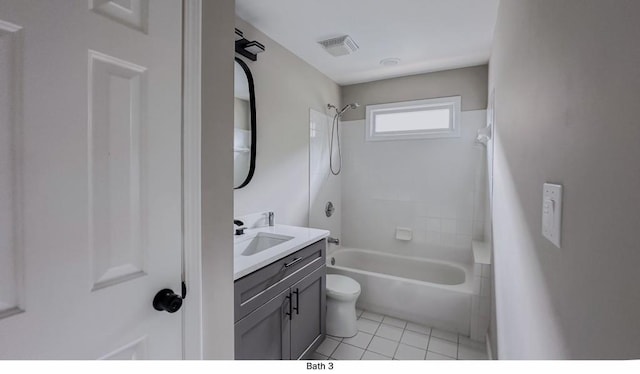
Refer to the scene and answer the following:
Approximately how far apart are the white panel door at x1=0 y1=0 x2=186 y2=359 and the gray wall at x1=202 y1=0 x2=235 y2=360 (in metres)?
0.11

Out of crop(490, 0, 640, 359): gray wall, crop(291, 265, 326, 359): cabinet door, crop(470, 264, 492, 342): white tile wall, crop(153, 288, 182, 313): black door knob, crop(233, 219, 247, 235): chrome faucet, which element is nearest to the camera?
crop(490, 0, 640, 359): gray wall

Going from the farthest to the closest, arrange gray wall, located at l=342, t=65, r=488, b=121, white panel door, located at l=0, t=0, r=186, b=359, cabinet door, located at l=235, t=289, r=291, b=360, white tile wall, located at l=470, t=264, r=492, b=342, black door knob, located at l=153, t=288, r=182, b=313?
1. gray wall, located at l=342, t=65, r=488, b=121
2. white tile wall, located at l=470, t=264, r=492, b=342
3. cabinet door, located at l=235, t=289, r=291, b=360
4. black door knob, located at l=153, t=288, r=182, b=313
5. white panel door, located at l=0, t=0, r=186, b=359

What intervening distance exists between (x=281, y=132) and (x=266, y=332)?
1579 millimetres

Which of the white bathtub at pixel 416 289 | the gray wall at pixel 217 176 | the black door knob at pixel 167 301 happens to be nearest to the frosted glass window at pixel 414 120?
the white bathtub at pixel 416 289

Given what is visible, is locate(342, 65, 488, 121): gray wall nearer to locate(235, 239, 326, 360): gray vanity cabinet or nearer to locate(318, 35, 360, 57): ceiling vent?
locate(318, 35, 360, 57): ceiling vent

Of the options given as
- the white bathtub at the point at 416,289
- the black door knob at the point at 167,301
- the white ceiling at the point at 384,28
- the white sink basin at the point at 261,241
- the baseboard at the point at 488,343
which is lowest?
the baseboard at the point at 488,343

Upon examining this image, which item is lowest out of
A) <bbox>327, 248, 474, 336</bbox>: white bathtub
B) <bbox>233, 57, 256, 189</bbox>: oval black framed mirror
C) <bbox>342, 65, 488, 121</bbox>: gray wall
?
<bbox>327, 248, 474, 336</bbox>: white bathtub

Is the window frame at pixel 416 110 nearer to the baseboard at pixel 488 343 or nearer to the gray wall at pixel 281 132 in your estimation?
the gray wall at pixel 281 132

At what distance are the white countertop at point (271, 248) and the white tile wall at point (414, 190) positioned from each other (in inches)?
54.7

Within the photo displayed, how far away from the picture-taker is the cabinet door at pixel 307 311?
5.50 ft

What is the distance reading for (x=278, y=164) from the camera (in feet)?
7.70

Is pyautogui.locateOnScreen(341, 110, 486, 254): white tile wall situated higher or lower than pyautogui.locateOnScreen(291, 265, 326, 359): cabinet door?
higher

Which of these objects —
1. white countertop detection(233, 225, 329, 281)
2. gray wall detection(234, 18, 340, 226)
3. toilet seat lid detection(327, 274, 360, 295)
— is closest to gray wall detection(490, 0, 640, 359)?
white countertop detection(233, 225, 329, 281)

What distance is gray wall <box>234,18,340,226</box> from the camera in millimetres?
2115
